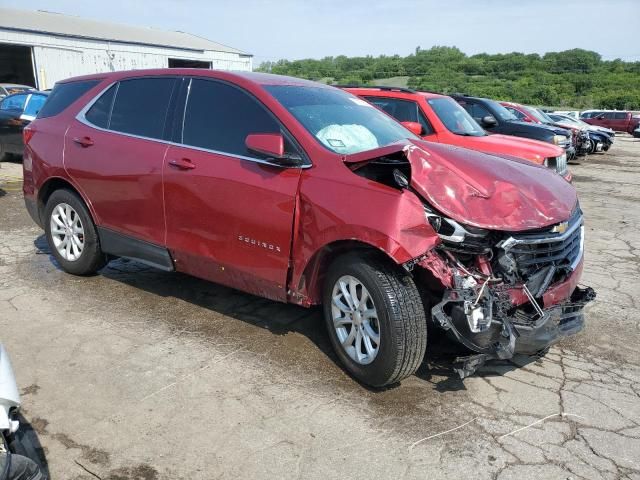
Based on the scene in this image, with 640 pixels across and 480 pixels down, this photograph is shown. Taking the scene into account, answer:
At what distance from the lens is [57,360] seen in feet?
12.5

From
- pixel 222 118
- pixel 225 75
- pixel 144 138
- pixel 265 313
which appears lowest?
pixel 265 313

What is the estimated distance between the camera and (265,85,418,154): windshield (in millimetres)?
3893

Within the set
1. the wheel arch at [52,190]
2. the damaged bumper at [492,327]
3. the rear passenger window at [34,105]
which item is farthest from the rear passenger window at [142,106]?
the rear passenger window at [34,105]

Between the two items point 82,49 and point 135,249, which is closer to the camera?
point 135,249

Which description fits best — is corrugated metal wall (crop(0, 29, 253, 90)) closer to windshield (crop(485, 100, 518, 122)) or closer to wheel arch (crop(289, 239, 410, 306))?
windshield (crop(485, 100, 518, 122))

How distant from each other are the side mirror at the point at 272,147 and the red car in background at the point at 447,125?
484cm

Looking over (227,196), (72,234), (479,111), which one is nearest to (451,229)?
(227,196)

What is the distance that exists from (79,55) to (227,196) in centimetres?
2701

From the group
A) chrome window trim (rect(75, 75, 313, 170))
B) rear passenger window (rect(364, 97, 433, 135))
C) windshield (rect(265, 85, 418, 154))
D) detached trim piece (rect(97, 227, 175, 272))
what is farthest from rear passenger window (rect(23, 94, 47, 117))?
windshield (rect(265, 85, 418, 154))

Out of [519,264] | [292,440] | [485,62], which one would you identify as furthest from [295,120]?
[485,62]

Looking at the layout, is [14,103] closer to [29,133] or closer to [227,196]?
[29,133]

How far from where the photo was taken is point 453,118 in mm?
8758

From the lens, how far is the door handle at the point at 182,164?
415cm

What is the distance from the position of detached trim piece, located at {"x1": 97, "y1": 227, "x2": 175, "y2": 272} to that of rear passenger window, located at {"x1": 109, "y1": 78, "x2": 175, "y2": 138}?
2.87 ft
